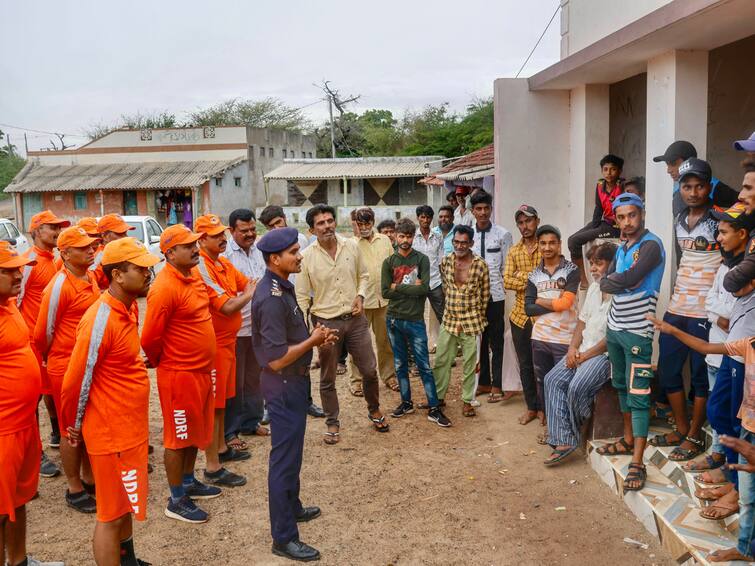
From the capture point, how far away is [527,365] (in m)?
6.46

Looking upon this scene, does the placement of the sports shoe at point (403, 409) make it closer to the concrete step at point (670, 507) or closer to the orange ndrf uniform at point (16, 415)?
the concrete step at point (670, 507)

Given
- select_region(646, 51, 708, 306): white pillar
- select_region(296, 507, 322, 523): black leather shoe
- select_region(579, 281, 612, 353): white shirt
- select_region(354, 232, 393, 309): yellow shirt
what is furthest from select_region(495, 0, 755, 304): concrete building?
select_region(296, 507, 322, 523): black leather shoe

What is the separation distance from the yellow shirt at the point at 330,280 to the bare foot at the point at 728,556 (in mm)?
3491

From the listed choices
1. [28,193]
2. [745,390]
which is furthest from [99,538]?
[28,193]

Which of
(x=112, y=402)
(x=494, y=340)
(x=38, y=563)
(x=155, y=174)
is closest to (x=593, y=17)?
(x=494, y=340)

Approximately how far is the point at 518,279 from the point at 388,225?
2527 millimetres

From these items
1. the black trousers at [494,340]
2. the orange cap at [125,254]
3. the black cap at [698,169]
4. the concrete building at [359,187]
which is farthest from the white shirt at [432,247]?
the concrete building at [359,187]

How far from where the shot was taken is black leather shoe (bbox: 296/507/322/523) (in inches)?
184

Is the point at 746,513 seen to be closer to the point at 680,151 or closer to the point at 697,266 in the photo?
the point at 697,266

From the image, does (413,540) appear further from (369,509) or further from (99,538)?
(99,538)

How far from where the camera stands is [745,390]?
3396mm

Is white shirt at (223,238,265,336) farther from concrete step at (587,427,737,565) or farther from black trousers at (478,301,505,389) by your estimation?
concrete step at (587,427,737,565)

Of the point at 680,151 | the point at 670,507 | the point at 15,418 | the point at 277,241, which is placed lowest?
the point at 670,507

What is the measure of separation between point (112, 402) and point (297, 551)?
4.91 ft
